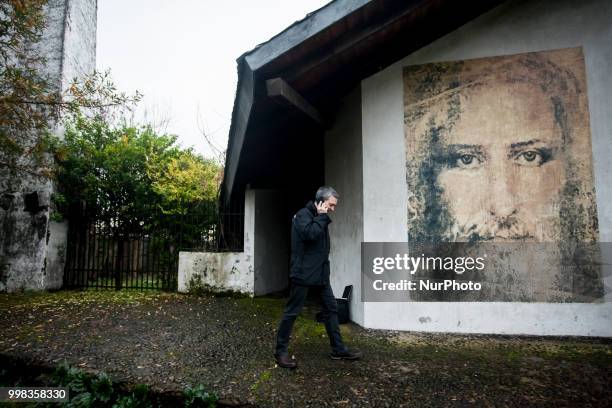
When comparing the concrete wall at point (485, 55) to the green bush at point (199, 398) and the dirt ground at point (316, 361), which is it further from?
the green bush at point (199, 398)

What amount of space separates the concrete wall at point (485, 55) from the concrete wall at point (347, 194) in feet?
0.96

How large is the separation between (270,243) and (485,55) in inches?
243

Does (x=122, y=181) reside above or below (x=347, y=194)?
above

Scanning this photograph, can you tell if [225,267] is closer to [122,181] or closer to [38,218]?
[122,181]

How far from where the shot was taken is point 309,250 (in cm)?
347

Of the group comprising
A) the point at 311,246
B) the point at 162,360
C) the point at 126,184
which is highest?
the point at 126,184

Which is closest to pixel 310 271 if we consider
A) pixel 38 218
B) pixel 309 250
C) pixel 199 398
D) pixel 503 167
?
pixel 309 250

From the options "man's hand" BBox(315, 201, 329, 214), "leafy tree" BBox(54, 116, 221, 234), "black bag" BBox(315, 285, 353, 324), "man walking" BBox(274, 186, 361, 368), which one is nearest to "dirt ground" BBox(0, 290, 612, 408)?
"man walking" BBox(274, 186, 361, 368)

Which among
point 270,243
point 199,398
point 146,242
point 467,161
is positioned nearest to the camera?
point 199,398

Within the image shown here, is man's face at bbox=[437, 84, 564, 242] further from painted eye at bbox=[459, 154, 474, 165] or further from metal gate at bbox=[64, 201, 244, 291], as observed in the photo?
metal gate at bbox=[64, 201, 244, 291]

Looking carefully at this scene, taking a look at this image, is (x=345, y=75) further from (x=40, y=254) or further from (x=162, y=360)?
(x=40, y=254)

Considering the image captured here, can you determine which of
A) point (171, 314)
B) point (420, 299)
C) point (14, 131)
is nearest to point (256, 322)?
point (171, 314)

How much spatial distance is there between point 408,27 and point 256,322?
15.2ft

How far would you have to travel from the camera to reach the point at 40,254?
8.16m
